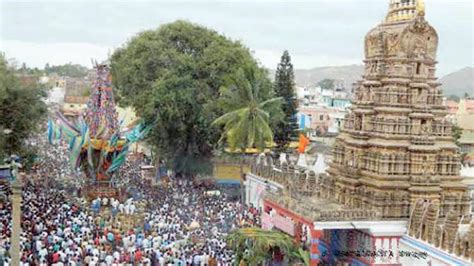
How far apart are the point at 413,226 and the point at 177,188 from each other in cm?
1625

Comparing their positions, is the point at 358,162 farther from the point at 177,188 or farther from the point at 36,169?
the point at 36,169

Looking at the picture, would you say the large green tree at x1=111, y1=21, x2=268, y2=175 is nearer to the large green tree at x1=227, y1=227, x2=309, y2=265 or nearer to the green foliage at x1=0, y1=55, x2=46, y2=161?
the green foliage at x1=0, y1=55, x2=46, y2=161

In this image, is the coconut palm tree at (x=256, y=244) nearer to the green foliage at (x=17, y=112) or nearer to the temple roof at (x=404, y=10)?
the temple roof at (x=404, y=10)

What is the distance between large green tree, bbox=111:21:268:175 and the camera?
36.6 m

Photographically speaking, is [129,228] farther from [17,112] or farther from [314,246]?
[17,112]

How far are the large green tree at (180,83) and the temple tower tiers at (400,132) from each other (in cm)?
1328

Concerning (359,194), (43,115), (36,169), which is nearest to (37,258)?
(359,194)

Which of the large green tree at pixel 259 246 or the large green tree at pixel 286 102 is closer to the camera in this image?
the large green tree at pixel 259 246

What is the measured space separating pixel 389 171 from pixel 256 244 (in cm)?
480

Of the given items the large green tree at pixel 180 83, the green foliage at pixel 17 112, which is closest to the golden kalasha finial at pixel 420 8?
the large green tree at pixel 180 83

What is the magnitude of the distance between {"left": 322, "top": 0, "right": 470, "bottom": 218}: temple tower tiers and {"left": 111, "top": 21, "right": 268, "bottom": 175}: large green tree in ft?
43.6

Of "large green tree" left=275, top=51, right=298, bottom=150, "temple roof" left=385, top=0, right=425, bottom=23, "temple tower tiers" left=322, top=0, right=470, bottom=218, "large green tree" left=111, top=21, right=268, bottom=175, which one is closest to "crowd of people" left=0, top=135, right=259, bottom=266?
"large green tree" left=111, top=21, right=268, bottom=175

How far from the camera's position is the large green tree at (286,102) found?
141ft

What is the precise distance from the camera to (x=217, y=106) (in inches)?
1407
